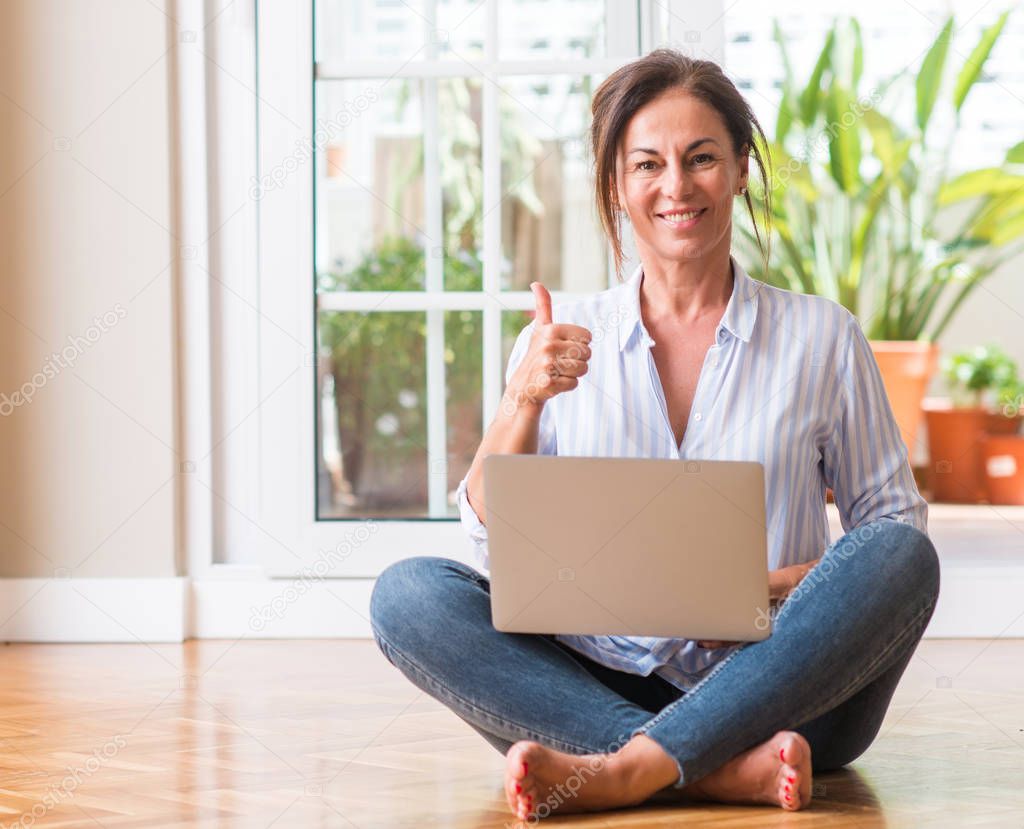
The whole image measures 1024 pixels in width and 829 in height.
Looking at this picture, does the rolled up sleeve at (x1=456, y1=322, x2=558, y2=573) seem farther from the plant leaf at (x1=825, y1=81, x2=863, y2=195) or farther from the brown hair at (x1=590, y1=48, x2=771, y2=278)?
the plant leaf at (x1=825, y1=81, x2=863, y2=195)

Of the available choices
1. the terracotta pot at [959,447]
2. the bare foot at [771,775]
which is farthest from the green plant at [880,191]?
the bare foot at [771,775]

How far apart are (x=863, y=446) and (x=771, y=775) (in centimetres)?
41

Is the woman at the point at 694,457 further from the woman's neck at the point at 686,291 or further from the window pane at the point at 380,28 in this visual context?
the window pane at the point at 380,28

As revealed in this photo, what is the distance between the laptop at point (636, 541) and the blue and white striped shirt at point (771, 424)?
0.15m

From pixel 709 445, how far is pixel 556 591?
29cm

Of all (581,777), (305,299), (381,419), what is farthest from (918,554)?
(381,419)

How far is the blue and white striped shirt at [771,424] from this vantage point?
5.25 feet

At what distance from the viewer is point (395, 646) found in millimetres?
1579

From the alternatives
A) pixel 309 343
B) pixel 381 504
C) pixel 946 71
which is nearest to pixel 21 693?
pixel 309 343

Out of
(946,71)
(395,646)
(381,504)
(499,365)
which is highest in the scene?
(946,71)

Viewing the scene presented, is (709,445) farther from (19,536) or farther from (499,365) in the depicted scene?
(19,536)

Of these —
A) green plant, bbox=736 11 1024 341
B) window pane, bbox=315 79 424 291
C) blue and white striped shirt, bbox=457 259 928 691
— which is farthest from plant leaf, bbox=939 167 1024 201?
blue and white striped shirt, bbox=457 259 928 691

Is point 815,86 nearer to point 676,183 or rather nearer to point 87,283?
point 87,283

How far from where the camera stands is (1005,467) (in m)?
4.94
